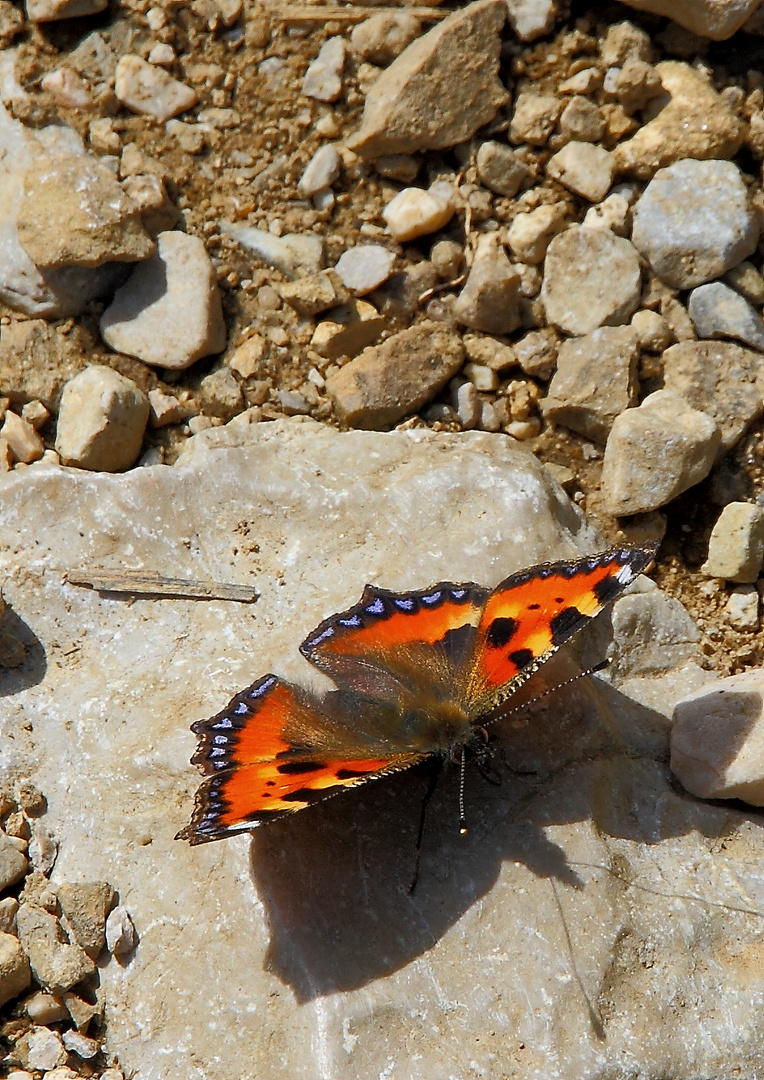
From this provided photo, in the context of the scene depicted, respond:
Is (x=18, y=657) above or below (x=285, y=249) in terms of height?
below

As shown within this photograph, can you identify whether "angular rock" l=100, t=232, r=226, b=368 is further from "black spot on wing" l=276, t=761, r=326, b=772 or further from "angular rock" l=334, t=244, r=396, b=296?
"black spot on wing" l=276, t=761, r=326, b=772

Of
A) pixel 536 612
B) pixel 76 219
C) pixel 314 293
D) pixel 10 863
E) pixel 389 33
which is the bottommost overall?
pixel 10 863

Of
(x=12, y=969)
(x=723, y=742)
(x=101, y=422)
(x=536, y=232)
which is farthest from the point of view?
(x=536, y=232)

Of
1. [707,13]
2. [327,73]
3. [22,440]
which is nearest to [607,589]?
[22,440]

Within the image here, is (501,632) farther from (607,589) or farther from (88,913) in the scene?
(88,913)

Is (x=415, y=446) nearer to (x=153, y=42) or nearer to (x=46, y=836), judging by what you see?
(x=46, y=836)

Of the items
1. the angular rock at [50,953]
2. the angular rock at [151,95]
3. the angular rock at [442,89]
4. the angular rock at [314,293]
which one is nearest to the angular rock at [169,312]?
the angular rock at [314,293]

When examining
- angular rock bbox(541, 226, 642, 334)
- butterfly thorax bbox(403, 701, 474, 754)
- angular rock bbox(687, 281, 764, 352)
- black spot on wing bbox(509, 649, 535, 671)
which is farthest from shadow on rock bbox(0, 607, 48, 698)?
angular rock bbox(687, 281, 764, 352)
